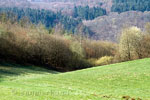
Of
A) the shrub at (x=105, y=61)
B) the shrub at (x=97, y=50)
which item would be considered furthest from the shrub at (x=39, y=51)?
the shrub at (x=97, y=50)

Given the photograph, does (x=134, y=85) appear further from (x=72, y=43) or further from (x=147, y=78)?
(x=72, y=43)

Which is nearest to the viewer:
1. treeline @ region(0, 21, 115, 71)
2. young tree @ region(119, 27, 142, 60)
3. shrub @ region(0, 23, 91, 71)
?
treeline @ region(0, 21, 115, 71)

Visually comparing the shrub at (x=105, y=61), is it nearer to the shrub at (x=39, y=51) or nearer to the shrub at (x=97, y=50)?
the shrub at (x=39, y=51)

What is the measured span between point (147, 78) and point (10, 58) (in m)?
41.9

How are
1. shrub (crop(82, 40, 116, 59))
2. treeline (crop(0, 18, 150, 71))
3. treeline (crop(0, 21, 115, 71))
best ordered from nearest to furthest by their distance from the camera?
treeline (crop(0, 21, 115, 71)) → treeline (crop(0, 18, 150, 71)) → shrub (crop(82, 40, 116, 59))

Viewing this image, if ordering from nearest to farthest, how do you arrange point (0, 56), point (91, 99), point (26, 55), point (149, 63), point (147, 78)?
point (91, 99) < point (147, 78) < point (149, 63) < point (0, 56) < point (26, 55)

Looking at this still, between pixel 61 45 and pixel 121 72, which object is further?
pixel 61 45

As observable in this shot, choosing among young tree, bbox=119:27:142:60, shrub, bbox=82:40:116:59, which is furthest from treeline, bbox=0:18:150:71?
shrub, bbox=82:40:116:59

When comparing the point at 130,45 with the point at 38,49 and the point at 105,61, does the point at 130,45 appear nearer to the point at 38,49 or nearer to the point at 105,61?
the point at 105,61

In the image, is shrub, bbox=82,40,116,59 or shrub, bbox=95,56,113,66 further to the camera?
shrub, bbox=82,40,116,59

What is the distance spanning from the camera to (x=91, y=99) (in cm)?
1439

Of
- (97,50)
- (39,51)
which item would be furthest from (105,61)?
(39,51)

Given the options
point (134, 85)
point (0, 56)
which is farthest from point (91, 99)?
point (0, 56)

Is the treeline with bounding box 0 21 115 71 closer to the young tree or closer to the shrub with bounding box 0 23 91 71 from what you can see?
the shrub with bounding box 0 23 91 71
